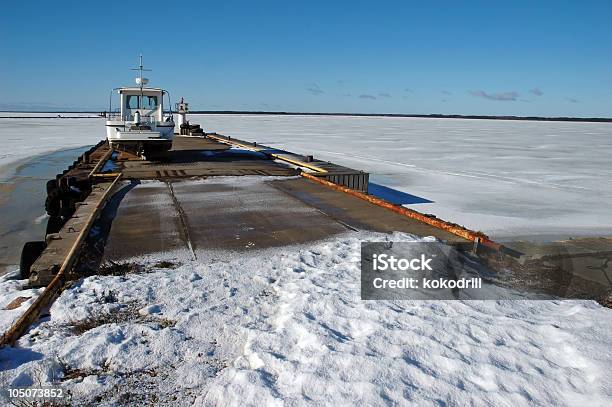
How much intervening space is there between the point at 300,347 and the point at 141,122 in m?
12.6

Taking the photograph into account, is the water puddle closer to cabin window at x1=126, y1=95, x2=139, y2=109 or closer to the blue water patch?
cabin window at x1=126, y1=95, x2=139, y2=109

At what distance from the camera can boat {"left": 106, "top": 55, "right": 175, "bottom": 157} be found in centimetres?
1408

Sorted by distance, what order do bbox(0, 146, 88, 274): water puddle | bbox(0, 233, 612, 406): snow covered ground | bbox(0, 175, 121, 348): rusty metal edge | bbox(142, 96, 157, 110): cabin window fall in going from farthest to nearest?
bbox(142, 96, 157, 110): cabin window → bbox(0, 146, 88, 274): water puddle → bbox(0, 175, 121, 348): rusty metal edge → bbox(0, 233, 612, 406): snow covered ground

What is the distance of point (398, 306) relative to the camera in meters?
4.24

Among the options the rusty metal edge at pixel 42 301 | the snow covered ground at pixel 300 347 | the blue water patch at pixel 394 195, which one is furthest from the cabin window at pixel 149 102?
the snow covered ground at pixel 300 347

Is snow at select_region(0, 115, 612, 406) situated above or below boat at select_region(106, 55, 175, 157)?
below

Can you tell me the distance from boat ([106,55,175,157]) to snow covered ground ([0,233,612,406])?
1012 cm

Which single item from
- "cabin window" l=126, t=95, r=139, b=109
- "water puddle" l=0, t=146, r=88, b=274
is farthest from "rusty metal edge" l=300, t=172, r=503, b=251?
"cabin window" l=126, t=95, r=139, b=109

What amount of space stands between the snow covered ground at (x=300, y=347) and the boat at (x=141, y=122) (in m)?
10.1

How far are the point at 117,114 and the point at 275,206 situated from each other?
9.66 m

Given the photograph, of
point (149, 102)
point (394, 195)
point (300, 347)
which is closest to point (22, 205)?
point (149, 102)

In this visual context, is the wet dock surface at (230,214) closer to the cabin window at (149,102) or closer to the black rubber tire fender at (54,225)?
the black rubber tire fender at (54,225)

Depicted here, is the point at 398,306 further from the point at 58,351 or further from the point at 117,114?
the point at 117,114

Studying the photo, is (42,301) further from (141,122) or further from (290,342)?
(141,122)
